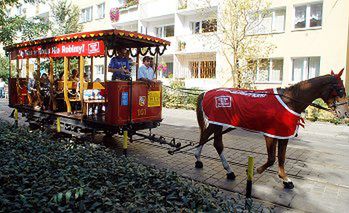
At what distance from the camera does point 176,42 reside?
83.2ft

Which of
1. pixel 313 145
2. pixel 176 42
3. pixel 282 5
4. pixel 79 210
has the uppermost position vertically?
pixel 282 5

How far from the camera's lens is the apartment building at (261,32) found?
17.3m

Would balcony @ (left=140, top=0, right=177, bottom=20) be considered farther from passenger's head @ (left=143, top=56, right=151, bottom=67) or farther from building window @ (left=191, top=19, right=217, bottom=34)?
passenger's head @ (left=143, top=56, right=151, bottom=67)

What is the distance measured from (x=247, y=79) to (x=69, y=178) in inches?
645

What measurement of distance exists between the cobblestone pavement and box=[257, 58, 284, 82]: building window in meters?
8.47

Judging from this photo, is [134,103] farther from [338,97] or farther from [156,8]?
[156,8]

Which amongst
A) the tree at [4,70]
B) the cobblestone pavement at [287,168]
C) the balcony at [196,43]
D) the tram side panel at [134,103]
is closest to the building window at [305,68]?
the balcony at [196,43]

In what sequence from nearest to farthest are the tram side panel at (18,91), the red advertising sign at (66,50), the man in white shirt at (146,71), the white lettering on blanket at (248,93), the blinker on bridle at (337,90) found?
1. the blinker on bridle at (337,90)
2. the white lettering on blanket at (248,93)
3. the red advertising sign at (66,50)
4. the man in white shirt at (146,71)
5. the tram side panel at (18,91)

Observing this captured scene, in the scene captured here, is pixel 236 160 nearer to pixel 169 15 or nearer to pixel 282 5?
pixel 282 5

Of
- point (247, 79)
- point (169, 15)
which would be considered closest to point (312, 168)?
point (247, 79)

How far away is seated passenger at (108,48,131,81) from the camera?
29.1 feet

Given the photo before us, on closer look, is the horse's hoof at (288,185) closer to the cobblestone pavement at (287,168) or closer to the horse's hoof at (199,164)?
the cobblestone pavement at (287,168)

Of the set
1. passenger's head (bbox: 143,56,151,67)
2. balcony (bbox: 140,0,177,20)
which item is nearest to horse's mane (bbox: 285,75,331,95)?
passenger's head (bbox: 143,56,151,67)

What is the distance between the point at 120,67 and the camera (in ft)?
29.8
